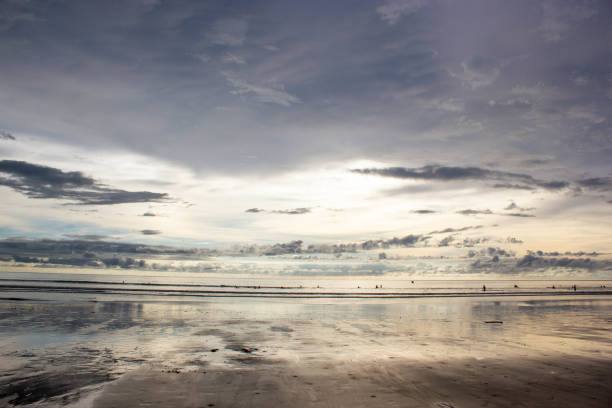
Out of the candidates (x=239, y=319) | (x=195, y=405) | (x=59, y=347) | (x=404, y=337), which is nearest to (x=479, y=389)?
(x=195, y=405)

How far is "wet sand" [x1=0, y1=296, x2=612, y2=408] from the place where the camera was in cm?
1134

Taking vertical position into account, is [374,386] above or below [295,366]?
above

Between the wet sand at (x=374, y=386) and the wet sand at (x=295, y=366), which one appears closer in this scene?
the wet sand at (x=374, y=386)

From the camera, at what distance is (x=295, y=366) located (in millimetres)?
15734

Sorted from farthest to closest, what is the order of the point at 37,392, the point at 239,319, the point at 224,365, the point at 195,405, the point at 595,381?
1. the point at 239,319
2. the point at 224,365
3. the point at 595,381
4. the point at 37,392
5. the point at 195,405

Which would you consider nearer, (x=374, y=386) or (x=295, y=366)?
(x=374, y=386)

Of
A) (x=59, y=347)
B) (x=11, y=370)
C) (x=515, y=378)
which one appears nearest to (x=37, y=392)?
(x=11, y=370)

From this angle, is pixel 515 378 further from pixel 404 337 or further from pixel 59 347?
pixel 59 347

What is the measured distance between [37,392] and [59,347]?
842 cm

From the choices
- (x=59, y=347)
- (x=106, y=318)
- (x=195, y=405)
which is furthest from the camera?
(x=106, y=318)

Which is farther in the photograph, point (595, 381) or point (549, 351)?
point (549, 351)

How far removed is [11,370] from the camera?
14.0m

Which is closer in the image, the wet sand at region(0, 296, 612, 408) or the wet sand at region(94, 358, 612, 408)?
the wet sand at region(94, 358, 612, 408)

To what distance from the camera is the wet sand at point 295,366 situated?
37.2 ft
